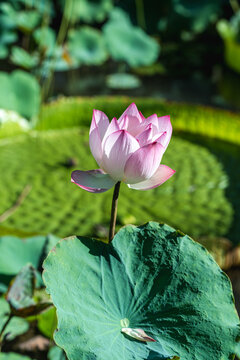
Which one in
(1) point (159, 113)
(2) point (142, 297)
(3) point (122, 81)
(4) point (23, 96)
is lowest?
(3) point (122, 81)

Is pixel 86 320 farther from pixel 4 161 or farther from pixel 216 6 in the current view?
pixel 216 6

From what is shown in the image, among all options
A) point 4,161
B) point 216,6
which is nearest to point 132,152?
point 4,161

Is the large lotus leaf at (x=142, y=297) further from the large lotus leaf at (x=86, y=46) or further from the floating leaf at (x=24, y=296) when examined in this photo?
the large lotus leaf at (x=86, y=46)

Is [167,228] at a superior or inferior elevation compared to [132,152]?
inferior

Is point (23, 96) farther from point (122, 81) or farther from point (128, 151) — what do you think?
point (128, 151)

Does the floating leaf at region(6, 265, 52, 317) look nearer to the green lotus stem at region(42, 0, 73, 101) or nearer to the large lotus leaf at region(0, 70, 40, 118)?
the large lotus leaf at region(0, 70, 40, 118)

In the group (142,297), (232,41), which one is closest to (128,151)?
(142,297)
